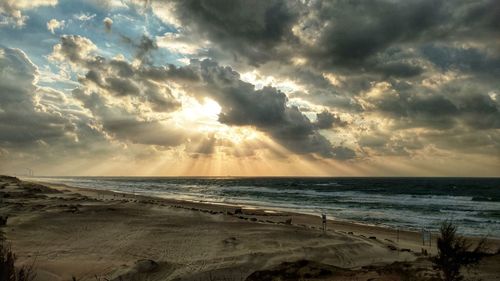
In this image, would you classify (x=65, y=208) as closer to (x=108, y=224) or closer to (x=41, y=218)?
(x=41, y=218)

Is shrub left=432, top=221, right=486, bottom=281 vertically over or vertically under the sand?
over

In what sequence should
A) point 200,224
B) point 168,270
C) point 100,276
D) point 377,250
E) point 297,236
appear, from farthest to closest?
point 200,224
point 297,236
point 377,250
point 168,270
point 100,276

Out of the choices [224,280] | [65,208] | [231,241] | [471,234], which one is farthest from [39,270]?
[471,234]

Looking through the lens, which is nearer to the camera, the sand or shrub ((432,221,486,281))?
shrub ((432,221,486,281))

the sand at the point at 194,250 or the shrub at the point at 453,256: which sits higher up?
the shrub at the point at 453,256

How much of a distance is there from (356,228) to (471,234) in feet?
27.7

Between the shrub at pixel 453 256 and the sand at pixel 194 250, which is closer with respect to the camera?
Result: the shrub at pixel 453 256

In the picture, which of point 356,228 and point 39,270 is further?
point 356,228

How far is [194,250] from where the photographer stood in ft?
57.0

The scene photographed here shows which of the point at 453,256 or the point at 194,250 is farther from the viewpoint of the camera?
the point at 194,250

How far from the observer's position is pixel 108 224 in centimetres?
2338

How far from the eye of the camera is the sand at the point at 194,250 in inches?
527

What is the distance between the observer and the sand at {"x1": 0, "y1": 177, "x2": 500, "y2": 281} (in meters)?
13.4

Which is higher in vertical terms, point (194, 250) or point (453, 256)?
point (453, 256)
